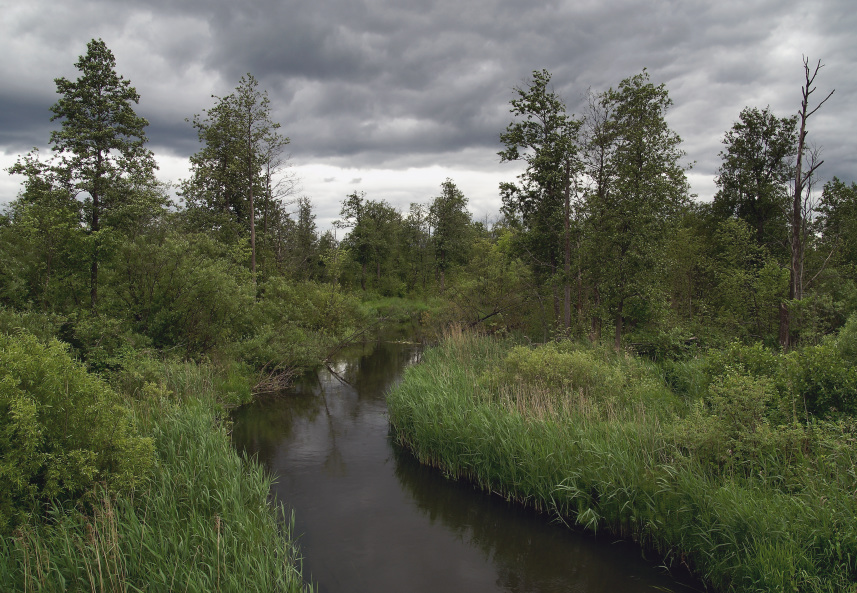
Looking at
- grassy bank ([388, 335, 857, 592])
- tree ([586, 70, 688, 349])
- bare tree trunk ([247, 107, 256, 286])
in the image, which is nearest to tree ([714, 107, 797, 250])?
tree ([586, 70, 688, 349])

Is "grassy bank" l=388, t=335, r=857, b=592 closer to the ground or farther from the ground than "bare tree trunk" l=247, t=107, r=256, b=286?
closer to the ground

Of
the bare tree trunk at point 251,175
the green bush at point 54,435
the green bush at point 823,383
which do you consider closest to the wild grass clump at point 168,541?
the green bush at point 54,435

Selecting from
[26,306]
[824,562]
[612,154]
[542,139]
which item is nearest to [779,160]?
[612,154]

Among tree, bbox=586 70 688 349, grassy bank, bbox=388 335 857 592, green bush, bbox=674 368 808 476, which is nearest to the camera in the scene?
grassy bank, bbox=388 335 857 592

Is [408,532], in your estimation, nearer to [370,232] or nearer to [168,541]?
[168,541]

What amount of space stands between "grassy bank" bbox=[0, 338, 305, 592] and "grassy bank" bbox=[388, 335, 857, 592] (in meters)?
4.34

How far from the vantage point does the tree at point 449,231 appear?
165ft

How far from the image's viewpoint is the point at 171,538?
5.79 metres

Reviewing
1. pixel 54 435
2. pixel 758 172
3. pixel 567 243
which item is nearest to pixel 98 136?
pixel 54 435

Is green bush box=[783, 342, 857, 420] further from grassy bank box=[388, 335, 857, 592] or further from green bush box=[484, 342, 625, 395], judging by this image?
green bush box=[484, 342, 625, 395]

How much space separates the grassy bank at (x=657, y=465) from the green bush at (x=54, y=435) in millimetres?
6286

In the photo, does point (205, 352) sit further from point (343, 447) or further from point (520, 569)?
point (520, 569)

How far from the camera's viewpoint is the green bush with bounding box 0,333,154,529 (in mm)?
5219

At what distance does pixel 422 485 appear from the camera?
34.1 feet
